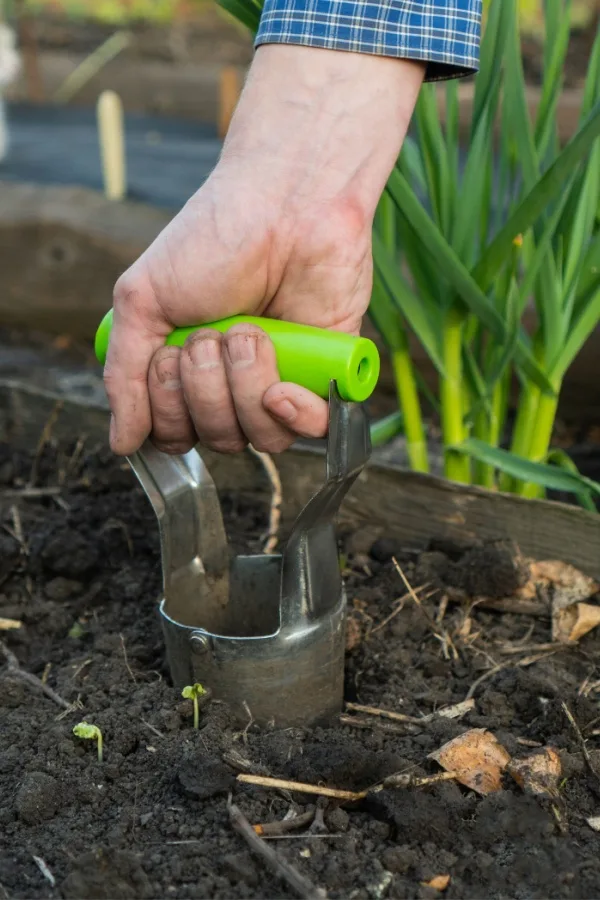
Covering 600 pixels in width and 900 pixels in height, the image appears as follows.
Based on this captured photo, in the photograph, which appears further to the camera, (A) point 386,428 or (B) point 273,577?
(A) point 386,428

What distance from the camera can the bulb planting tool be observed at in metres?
1.13

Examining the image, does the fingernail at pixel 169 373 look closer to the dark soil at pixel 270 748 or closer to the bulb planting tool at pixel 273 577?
the bulb planting tool at pixel 273 577

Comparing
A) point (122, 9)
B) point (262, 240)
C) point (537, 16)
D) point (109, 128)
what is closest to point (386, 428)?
point (262, 240)

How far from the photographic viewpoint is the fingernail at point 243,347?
1120 millimetres

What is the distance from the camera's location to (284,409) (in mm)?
1146

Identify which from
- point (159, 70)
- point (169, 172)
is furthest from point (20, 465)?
point (159, 70)

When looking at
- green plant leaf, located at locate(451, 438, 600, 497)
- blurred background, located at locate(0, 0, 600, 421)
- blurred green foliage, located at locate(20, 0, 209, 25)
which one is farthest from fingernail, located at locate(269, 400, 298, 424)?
blurred green foliage, located at locate(20, 0, 209, 25)

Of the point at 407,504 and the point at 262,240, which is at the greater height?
the point at 262,240

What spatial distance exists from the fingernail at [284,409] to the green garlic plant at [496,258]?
400mm

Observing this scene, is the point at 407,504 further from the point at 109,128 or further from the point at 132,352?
the point at 109,128

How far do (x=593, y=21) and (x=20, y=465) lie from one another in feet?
15.8

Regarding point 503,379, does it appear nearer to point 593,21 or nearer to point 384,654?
point 384,654

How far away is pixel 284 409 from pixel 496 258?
1.57 ft

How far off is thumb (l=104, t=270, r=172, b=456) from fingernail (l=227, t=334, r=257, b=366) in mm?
121
